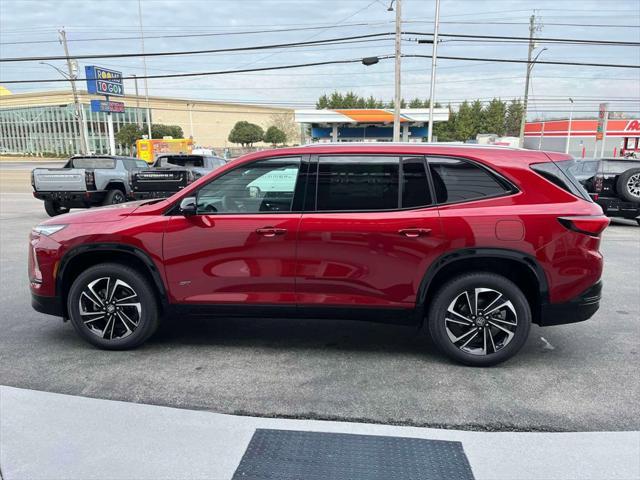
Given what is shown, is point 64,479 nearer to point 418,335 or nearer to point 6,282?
point 418,335

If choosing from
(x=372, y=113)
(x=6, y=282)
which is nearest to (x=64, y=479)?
(x=6, y=282)

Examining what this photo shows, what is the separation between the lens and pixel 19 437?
296cm

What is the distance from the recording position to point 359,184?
3934 mm

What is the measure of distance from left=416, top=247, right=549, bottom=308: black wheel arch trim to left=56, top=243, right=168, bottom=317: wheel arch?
223 cm

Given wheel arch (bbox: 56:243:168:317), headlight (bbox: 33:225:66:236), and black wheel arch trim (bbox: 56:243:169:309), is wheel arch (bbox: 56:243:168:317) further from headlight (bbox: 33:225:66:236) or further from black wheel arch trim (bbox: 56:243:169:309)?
headlight (bbox: 33:225:66:236)

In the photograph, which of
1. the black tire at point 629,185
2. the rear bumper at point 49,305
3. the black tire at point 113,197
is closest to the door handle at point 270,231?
the rear bumper at point 49,305

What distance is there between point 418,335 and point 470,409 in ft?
4.66

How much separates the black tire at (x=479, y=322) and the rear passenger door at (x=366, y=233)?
0.88 feet

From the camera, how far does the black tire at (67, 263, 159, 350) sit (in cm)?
409

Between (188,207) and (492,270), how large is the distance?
8.31 ft

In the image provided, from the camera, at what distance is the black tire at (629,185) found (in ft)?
37.7

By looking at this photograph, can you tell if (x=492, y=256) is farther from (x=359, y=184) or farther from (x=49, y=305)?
(x=49, y=305)

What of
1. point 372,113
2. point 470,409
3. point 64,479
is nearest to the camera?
point 64,479

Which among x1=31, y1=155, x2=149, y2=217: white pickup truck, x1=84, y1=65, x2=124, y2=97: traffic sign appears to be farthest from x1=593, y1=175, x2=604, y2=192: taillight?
x1=84, y1=65, x2=124, y2=97: traffic sign
